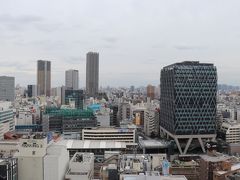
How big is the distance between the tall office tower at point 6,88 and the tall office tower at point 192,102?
48.9 metres

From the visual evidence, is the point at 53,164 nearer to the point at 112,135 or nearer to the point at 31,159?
the point at 31,159

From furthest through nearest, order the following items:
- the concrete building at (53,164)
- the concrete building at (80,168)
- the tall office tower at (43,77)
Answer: the tall office tower at (43,77) → the concrete building at (80,168) → the concrete building at (53,164)

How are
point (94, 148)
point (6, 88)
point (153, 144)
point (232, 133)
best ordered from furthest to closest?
1. point (6, 88)
2. point (232, 133)
3. point (153, 144)
4. point (94, 148)

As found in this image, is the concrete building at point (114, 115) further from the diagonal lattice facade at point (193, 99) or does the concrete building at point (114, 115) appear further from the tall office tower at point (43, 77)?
the tall office tower at point (43, 77)

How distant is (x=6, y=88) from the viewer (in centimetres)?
8162

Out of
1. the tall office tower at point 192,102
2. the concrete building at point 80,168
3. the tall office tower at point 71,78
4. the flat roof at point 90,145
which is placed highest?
the tall office tower at point 71,78

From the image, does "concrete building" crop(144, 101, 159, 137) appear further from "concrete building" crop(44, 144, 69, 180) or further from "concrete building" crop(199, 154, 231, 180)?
"concrete building" crop(44, 144, 69, 180)

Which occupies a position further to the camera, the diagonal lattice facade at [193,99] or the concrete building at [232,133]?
the concrete building at [232,133]

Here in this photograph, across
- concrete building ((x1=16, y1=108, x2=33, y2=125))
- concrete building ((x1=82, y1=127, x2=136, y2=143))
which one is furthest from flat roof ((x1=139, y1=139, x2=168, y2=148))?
concrete building ((x1=16, y1=108, x2=33, y2=125))

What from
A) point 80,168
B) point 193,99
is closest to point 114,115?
point 193,99

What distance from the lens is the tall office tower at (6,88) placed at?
264 feet

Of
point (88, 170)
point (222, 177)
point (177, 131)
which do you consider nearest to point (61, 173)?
point (88, 170)

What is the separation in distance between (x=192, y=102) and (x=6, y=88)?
52.0 metres

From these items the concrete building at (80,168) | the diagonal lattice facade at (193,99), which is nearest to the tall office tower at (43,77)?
the diagonal lattice facade at (193,99)
